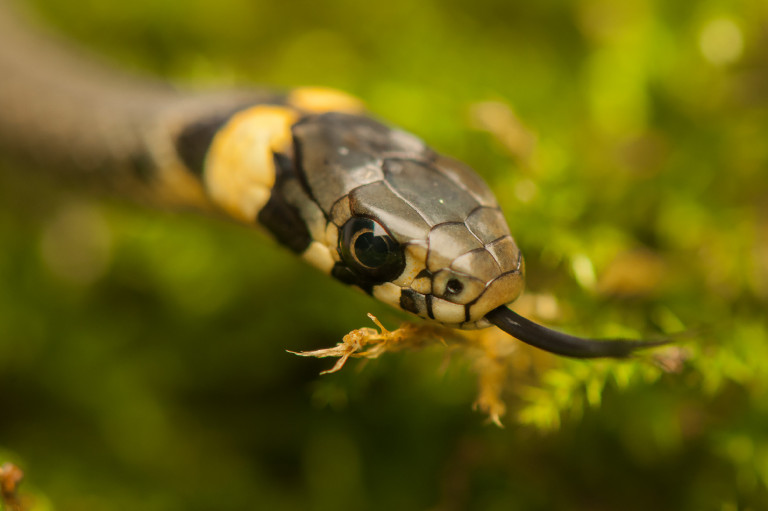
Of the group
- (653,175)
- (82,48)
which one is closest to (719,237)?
(653,175)

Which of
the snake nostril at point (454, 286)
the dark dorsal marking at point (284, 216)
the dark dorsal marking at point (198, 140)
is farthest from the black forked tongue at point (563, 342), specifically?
the dark dorsal marking at point (198, 140)

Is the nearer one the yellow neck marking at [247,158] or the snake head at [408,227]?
the snake head at [408,227]

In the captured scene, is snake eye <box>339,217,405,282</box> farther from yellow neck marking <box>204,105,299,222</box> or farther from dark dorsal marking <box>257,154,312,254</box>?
yellow neck marking <box>204,105,299,222</box>

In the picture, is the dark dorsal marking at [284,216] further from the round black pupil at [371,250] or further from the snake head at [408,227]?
the round black pupil at [371,250]

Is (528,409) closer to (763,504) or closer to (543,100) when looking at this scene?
(763,504)

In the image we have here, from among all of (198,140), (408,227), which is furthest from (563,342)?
(198,140)

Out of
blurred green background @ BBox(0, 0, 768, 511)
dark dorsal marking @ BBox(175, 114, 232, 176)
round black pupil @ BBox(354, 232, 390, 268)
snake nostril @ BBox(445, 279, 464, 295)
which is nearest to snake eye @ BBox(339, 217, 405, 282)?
round black pupil @ BBox(354, 232, 390, 268)

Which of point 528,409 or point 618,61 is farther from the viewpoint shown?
point 618,61
